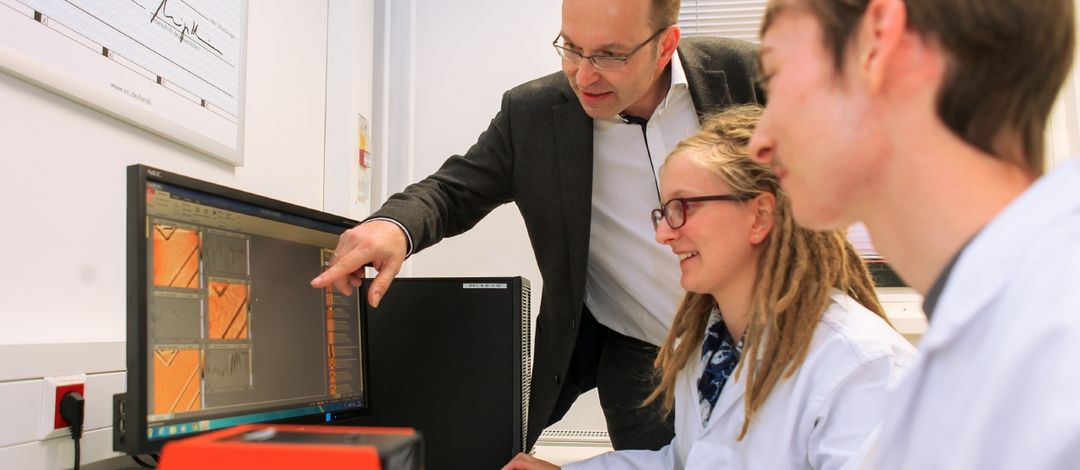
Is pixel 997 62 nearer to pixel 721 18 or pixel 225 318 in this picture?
pixel 225 318

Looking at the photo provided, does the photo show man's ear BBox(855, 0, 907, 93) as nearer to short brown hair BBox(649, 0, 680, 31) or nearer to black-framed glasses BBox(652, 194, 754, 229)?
black-framed glasses BBox(652, 194, 754, 229)

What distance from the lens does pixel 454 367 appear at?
1.34m

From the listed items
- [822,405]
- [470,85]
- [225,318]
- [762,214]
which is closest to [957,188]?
[822,405]

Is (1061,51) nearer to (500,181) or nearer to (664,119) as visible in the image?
(664,119)

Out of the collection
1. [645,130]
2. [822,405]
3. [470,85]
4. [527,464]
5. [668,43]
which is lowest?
[527,464]

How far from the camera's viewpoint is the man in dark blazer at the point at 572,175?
1387 millimetres

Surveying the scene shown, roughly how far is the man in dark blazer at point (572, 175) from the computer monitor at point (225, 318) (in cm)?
30

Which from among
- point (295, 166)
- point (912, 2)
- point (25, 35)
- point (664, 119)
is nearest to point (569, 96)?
point (664, 119)

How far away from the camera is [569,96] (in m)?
1.56

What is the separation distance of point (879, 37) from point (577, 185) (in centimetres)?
99

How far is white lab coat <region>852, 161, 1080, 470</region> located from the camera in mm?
388

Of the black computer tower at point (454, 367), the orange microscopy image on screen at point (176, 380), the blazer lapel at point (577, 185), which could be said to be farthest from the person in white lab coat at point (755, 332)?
the orange microscopy image on screen at point (176, 380)

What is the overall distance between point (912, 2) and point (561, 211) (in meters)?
1.03

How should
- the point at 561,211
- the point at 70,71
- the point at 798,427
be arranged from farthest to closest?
the point at 561,211, the point at 70,71, the point at 798,427
